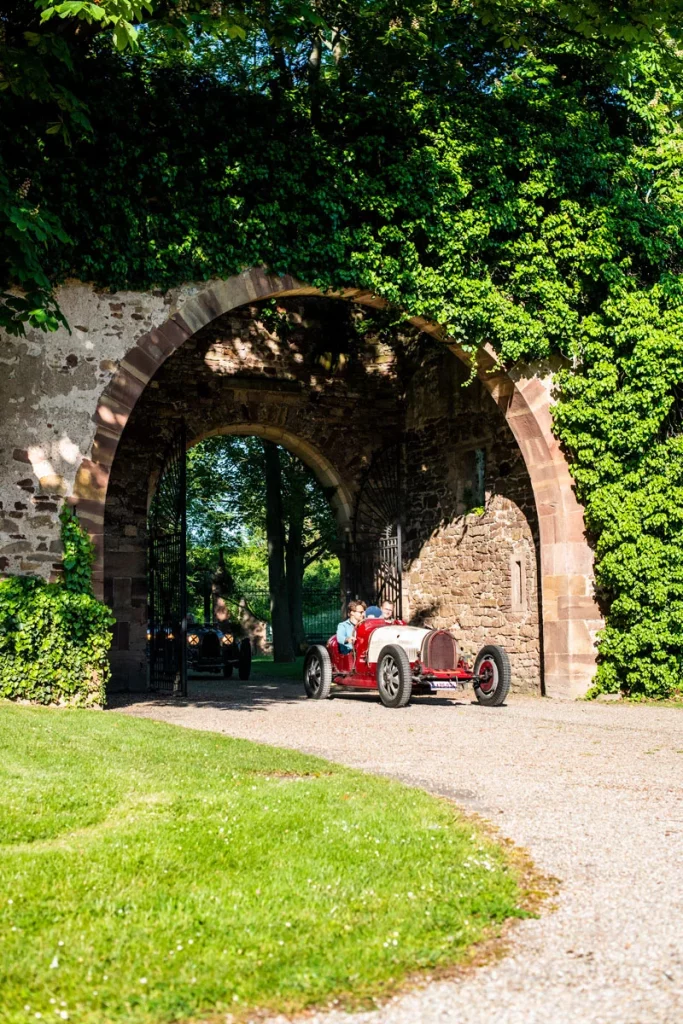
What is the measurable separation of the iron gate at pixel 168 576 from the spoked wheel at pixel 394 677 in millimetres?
2954

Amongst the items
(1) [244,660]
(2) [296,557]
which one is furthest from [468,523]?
(2) [296,557]

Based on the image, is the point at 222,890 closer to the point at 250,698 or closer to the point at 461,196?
the point at 250,698

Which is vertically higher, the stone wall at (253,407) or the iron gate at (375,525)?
the stone wall at (253,407)

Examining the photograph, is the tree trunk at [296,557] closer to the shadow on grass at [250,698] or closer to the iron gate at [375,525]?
the iron gate at [375,525]

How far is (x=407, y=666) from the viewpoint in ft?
38.6

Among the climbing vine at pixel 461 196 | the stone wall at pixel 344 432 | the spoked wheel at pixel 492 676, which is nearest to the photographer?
the spoked wheel at pixel 492 676

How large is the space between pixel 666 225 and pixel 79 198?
25.5ft

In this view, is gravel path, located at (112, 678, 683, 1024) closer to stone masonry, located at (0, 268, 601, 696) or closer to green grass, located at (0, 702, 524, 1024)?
green grass, located at (0, 702, 524, 1024)

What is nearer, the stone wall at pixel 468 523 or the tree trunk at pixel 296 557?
the stone wall at pixel 468 523

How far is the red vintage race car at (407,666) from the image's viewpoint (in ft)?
39.3

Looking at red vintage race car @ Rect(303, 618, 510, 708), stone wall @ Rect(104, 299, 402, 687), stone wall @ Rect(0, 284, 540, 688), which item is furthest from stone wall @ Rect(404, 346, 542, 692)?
red vintage race car @ Rect(303, 618, 510, 708)

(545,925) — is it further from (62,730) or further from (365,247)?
(365,247)

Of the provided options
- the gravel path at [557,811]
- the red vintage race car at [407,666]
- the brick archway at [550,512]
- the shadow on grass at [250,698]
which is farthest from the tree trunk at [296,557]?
the gravel path at [557,811]

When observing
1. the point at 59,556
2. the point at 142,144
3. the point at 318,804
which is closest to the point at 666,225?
the point at 142,144
